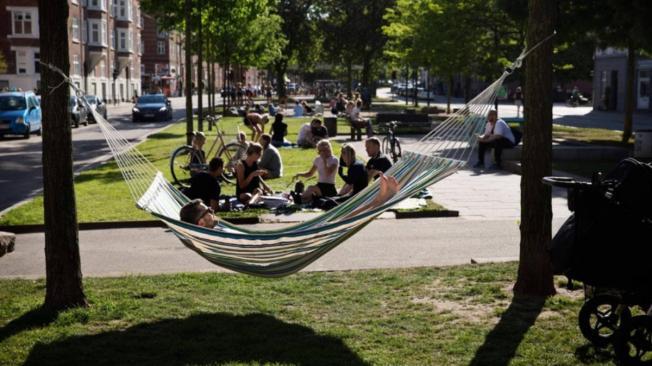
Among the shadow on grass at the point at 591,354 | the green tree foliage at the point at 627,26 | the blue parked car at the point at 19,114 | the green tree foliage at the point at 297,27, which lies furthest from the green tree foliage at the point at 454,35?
the shadow on grass at the point at 591,354

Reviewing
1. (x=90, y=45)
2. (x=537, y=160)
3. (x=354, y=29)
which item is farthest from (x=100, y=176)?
(x=90, y=45)

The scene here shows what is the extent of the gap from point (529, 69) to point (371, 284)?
8.20 feet

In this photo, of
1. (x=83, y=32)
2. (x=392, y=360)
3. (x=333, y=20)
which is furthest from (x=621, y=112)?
(x=392, y=360)

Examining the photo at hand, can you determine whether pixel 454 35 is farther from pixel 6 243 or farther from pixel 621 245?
pixel 621 245

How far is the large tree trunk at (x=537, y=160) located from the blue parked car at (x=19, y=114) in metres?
27.5

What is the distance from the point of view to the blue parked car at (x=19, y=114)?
106ft

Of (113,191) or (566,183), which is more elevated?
(566,183)

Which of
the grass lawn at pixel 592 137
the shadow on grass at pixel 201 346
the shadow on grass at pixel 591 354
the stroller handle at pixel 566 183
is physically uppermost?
the stroller handle at pixel 566 183

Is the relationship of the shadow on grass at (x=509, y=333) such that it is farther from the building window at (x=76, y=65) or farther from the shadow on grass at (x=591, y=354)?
the building window at (x=76, y=65)

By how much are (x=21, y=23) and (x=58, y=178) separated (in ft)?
199

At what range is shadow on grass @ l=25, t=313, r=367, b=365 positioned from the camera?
6.18m

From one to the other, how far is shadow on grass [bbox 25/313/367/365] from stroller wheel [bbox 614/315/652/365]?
1.71 meters

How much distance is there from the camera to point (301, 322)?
7242mm

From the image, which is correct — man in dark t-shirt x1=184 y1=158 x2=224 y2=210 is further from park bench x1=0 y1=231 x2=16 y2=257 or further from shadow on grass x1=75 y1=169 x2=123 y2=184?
shadow on grass x1=75 y1=169 x2=123 y2=184
